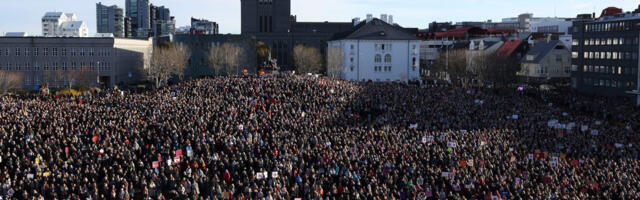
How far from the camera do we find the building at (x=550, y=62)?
99.4 meters

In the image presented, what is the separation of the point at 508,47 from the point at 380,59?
2299 cm

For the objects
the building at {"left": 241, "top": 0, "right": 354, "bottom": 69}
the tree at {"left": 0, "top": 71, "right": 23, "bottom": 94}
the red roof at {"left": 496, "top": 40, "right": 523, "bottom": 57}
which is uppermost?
the building at {"left": 241, "top": 0, "right": 354, "bottom": 69}

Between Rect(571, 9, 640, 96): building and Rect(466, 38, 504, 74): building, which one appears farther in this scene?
Rect(466, 38, 504, 74): building

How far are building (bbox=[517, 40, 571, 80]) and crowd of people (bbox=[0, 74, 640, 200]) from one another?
1691 inches

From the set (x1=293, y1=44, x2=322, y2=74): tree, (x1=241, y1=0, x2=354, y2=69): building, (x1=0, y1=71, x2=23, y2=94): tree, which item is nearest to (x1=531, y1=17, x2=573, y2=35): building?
(x1=241, y1=0, x2=354, y2=69): building

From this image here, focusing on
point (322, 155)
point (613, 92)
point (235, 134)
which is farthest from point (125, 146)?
point (613, 92)

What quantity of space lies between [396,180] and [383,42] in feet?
243

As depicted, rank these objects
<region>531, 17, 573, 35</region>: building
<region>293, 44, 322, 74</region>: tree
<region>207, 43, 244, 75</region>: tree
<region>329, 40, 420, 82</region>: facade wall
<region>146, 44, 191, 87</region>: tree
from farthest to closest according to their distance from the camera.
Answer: <region>531, 17, 573, 35</region>: building, <region>293, 44, 322, 74</region>: tree, <region>329, 40, 420, 82</region>: facade wall, <region>207, 43, 244, 75</region>: tree, <region>146, 44, 191, 87</region>: tree

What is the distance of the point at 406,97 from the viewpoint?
57.9m

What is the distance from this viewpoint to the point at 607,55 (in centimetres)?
8419

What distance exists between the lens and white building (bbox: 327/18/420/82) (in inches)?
4099

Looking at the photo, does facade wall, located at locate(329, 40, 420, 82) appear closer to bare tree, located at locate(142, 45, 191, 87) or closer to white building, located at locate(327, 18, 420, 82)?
white building, located at locate(327, 18, 420, 82)

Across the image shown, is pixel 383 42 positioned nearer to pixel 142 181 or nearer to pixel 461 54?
pixel 461 54

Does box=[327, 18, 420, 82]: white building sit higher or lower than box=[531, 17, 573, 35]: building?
lower
